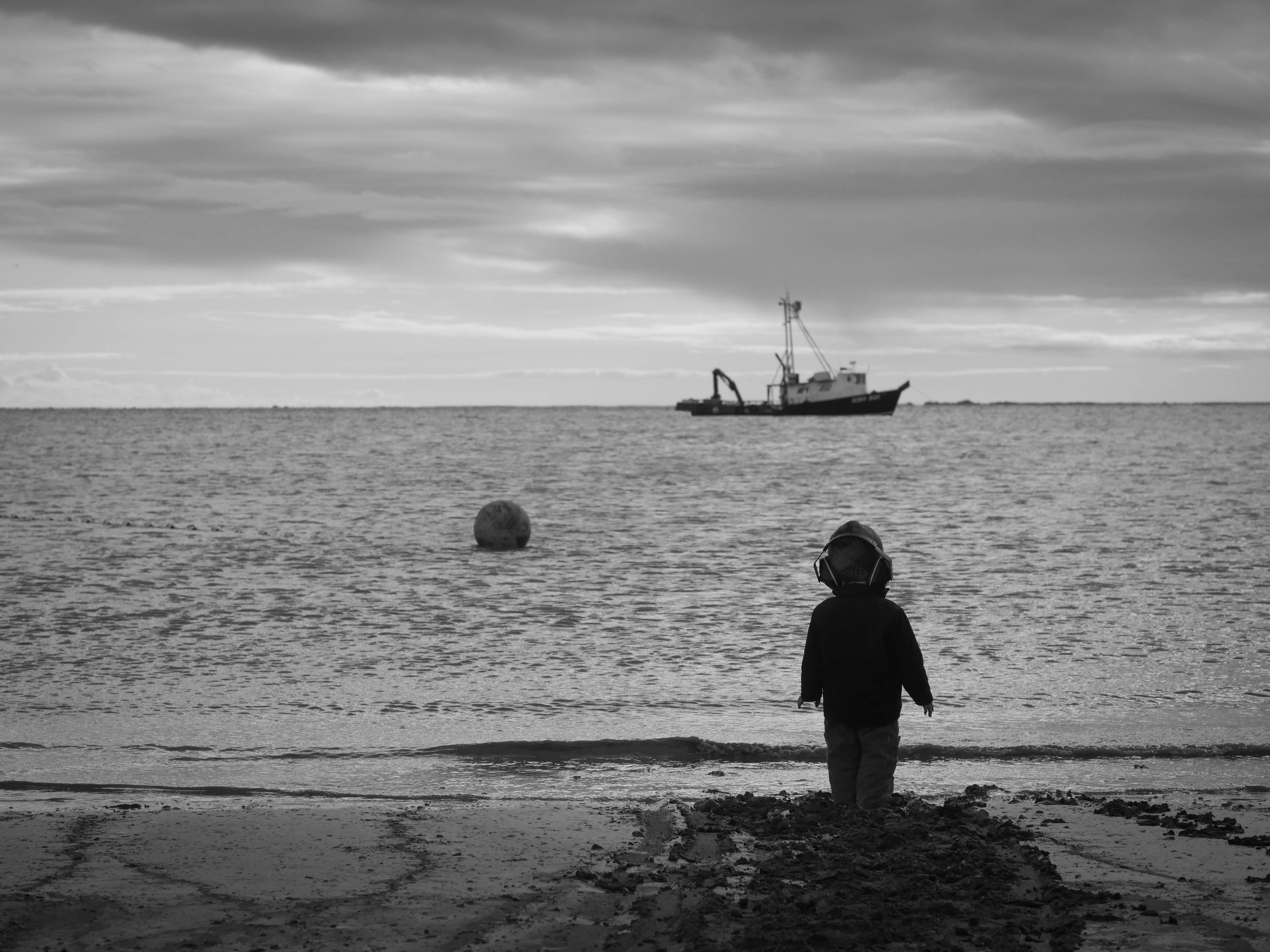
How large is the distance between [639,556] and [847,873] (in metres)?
18.2

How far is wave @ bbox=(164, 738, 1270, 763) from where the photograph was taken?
9039 millimetres

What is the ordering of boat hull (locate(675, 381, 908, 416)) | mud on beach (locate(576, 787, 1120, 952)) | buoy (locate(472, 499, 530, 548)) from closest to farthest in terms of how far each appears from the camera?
mud on beach (locate(576, 787, 1120, 952))
buoy (locate(472, 499, 530, 548))
boat hull (locate(675, 381, 908, 416))

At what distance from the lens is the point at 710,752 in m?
9.12

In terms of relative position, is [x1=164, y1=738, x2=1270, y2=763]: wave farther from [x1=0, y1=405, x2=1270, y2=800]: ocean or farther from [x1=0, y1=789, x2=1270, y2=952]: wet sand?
[x1=0, y1=789, x2=1270, y2=952]: wet sand

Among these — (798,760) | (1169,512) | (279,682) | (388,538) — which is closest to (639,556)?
(388,538)

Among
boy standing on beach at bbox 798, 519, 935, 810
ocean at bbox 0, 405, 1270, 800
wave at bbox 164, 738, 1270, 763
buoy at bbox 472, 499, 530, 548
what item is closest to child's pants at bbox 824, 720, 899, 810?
boy standing on beach at bbox 798, 519, 935, 810

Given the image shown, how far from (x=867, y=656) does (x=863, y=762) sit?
63 centimetres

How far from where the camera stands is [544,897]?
5473mm

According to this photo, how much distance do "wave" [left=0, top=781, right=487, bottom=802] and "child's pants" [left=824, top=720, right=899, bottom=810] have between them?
7.20ft

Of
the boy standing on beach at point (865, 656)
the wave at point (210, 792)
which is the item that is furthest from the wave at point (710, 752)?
the boy standing on beach at point (865, 656)

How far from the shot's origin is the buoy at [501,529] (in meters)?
25.2

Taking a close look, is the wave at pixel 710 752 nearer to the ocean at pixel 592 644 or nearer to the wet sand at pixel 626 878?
the ocean at pixel 592 644

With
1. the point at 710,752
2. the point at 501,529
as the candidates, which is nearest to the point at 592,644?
the point at 710,752

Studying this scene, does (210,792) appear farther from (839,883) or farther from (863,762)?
(839,883)
